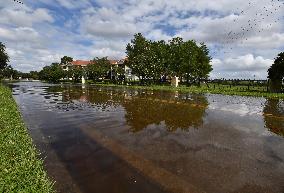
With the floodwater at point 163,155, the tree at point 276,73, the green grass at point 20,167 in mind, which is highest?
the tree at point 276,73

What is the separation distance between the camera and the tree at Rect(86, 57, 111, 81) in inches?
3659

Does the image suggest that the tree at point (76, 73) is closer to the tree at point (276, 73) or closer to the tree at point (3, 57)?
the tree at point (3, 57)

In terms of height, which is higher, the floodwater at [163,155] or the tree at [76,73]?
the tree at [76,73]

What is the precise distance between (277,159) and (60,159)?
542cm

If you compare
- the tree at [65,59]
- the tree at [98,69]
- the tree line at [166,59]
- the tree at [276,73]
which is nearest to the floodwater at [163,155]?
the tree at [276,73]

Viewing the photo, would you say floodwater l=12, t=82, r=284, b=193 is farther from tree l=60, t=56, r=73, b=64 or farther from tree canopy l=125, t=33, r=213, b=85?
tree l=60, t=56, r=73, b=64

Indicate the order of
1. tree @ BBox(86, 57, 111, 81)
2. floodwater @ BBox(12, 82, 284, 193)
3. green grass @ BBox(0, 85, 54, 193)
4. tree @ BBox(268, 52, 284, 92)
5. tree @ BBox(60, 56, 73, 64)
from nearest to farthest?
green grass @ BBox(0, 85, 54, 193)
floodwater @ BBox(12, 82, 284, 193)
tree @ BBox(268, 52, 284, 92)
tree @ BBox(86, 57, 111, 81)
tree @ BBox(60, 56, 73, 64)

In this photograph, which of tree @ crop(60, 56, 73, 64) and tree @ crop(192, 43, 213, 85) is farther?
tree @ crop(60, 56, 73, 64)

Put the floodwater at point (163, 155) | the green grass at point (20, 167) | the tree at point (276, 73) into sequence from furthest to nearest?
the tree at point (276, 73)
the floodwater at point (163, 155)
the green grass at point (20, 167)

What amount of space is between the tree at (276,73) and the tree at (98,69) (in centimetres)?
6383

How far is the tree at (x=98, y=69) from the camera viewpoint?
305ft

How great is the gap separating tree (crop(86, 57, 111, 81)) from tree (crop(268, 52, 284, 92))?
63832 millimetres

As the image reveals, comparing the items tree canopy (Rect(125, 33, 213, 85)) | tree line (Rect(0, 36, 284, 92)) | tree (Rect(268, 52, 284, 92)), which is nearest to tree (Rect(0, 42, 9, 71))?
tree line (Rect(0, 36, 284, 92))

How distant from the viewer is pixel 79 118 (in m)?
14.4
